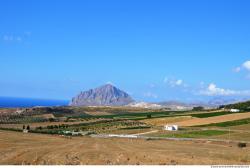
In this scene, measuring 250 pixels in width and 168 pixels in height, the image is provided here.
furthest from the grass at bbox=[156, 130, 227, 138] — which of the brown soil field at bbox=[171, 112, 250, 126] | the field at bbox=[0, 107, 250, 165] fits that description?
the brown soil field at bbox=[171, 112, 250, 126]

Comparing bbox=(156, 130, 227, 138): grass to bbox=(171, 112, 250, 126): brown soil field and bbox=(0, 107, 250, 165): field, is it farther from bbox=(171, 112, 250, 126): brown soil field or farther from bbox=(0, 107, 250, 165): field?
bbox=(171, 112, 250, 126): brown soil field

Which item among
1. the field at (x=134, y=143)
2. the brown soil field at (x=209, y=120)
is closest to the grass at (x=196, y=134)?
the field at (x=134, y=143)

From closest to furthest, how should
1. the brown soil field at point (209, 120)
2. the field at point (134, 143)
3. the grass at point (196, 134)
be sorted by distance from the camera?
the field at point (134, 143), the grass at point (196, 134), the brown soil field at point (209, 120)

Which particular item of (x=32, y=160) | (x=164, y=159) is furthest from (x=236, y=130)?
(x=32, y=160)

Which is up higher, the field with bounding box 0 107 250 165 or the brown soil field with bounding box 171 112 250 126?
the brown soil field with bounding box 171 112 250 126

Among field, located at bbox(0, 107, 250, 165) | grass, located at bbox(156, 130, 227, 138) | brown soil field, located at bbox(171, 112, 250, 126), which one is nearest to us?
field, located at bbox(0, 107, 250, 165)

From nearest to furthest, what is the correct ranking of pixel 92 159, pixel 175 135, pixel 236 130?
pixel 92 159
pixel 175 135
pixel 236 130

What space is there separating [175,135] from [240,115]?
135ft

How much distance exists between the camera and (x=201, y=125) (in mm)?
108875

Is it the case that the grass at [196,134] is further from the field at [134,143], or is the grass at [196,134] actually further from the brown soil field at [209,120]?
the brown soil field at [209,120]

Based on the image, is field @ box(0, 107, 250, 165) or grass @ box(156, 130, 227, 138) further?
grass @ box(156, 130, 227, 138)

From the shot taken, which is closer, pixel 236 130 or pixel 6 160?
pixel 6 160

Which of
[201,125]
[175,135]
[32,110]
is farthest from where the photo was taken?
[32,110]

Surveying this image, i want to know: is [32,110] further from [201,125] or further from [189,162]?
[189,162]
